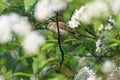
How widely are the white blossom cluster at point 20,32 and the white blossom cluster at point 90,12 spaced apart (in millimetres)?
116

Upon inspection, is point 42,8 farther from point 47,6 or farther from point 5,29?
point 5,29

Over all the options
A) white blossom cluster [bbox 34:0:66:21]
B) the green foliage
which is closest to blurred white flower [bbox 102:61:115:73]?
the green foliage

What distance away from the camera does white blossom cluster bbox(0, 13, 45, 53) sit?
1254mm

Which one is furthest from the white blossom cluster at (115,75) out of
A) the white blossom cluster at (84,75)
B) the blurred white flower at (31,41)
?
the blurred white flower at (31,41)

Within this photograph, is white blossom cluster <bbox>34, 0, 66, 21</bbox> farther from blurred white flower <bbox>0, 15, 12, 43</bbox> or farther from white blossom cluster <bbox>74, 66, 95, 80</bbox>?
white blossom cluster <bbox>74, 66, 95, 80</bbox>

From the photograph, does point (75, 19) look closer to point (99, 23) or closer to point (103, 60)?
point (99, 23)

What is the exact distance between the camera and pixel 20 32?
50.0 inches

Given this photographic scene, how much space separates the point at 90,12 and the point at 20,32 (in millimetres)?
201

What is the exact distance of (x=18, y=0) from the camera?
1.52 metres

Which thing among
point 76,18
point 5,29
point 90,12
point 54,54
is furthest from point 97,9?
point 54,54

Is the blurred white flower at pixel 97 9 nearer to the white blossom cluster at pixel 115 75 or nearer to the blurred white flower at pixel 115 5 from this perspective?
the blurred white flower at pixel 115 5

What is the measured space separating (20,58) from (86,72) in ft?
0.83

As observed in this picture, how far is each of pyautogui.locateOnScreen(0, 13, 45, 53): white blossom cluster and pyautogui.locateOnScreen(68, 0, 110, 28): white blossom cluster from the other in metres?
0.12

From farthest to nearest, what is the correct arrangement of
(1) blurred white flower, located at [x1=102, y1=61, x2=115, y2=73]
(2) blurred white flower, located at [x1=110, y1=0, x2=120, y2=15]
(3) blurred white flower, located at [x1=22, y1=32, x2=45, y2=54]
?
(1) blurred white flower, located at [x1=102, y1=61, x2=115, y2=73], (3) blurred white flower, located at [x1=22, y1=32, x2=45, y2=54], (2) blurred white flower, located at [x1=110, y1=0, x2=120, y2=15]
